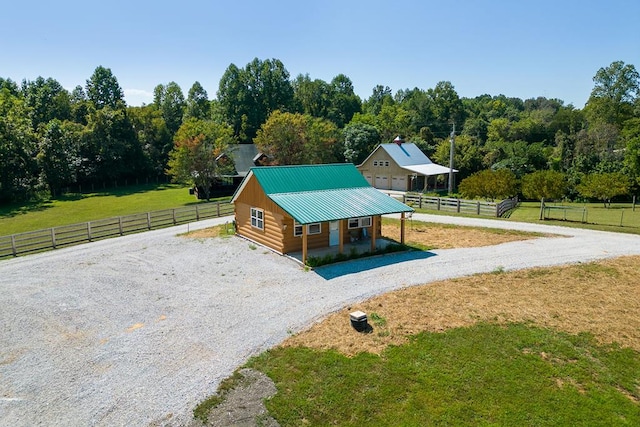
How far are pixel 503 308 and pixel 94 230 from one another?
2321 centimetres

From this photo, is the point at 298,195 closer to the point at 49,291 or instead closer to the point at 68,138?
the point at 49,291

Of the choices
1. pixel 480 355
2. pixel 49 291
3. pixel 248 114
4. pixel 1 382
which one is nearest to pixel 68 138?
pixel 248 114

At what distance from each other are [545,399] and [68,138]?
2127 inches

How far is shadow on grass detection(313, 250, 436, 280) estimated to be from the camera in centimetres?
1583

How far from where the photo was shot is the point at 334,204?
18.5 meters

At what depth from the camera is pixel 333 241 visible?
19281 millimetres

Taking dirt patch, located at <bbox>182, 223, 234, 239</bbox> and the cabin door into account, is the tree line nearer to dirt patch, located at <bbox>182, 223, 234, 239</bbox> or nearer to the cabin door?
dirt patch, located at <bbox>182, 223, 234, 239</bbox>

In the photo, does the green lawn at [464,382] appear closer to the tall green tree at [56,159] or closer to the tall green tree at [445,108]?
the tall green tree at [56,159]

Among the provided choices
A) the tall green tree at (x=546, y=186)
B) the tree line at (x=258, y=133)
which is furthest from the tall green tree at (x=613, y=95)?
the tall green tree at (x=546, y=186)

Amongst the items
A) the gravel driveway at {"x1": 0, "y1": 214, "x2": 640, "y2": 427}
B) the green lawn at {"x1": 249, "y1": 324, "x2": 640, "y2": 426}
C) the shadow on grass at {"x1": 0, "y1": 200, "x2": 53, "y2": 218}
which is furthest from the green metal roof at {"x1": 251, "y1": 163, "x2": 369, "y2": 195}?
the shadow on grass at {"x1": 0, "y1": 200, "x2": 53, "y2": 218}

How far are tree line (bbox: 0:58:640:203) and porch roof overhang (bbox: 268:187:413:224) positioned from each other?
75.4 ft

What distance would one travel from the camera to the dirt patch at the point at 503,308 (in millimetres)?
10812

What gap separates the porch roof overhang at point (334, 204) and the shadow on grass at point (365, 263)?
73.8 inches

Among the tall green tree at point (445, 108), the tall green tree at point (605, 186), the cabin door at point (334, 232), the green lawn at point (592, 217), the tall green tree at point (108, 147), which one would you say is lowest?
the green lawn at point (592, 217)
